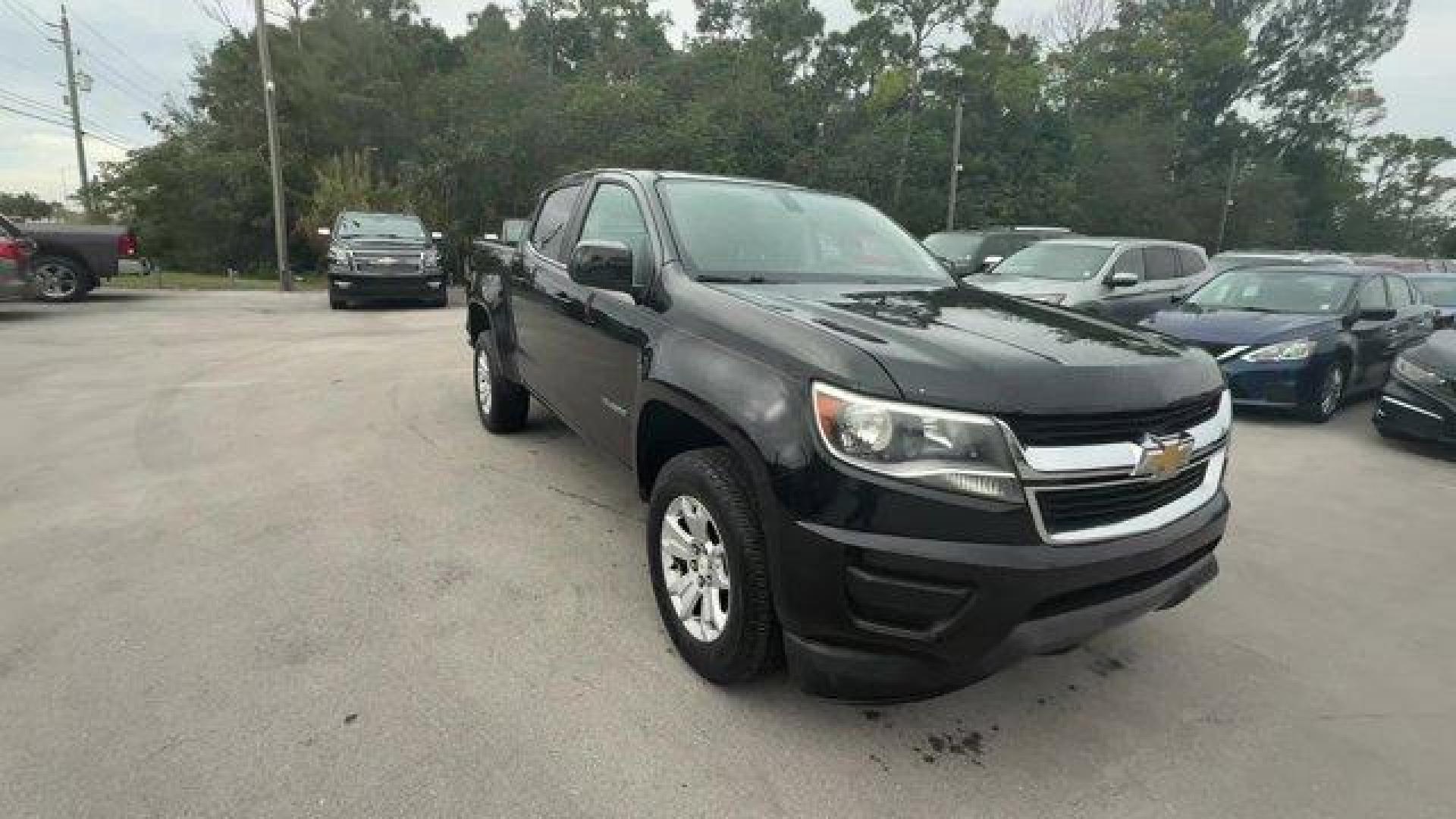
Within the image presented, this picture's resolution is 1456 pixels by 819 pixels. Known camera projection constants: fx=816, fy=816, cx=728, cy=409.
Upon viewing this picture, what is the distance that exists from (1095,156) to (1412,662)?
37.8 metres

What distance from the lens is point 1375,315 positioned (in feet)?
26.3

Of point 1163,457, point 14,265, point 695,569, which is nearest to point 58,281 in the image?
point 14,265

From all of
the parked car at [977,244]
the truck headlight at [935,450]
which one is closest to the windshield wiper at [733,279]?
the truck headlight at [935,450]

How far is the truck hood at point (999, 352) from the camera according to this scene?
2.25 m

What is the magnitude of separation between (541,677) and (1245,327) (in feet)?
24.4

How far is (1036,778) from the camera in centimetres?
247

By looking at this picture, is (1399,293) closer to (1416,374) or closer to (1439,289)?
(1416,374)

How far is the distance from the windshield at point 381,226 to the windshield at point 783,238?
1167cm

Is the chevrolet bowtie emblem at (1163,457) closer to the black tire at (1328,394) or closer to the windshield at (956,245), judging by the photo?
the black tire at (1328,394)

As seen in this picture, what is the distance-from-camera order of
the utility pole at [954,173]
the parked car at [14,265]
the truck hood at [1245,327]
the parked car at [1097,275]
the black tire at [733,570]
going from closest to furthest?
1. the black tire at [733,570]
2. the truck hood at [1245,327]
3. the parked car at [1097,275]
4. the parked car at [14,265]
5. the utility pole at [954,173]

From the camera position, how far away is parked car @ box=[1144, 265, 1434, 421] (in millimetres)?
7340

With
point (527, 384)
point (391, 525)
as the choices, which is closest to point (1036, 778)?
point (391, 525)

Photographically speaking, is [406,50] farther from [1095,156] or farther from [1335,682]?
[1335,682]

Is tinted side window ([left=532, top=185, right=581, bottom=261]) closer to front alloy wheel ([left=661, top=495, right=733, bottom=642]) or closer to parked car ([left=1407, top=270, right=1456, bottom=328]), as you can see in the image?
front alloy wheel ([left=661, top=495, right=733, bottom=642])
